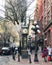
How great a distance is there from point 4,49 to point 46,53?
74.4 ft

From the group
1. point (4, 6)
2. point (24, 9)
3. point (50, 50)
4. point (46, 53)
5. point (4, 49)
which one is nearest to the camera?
point (46, 53)

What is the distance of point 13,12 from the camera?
5612cm

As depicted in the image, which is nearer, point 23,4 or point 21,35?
point 21,35

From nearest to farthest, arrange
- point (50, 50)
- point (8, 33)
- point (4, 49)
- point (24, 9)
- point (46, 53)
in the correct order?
point (46, 53) → point (50, 50) → point (4, 49) → point (24, 9) → point (8, 33)

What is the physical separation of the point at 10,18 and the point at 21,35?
1981 centimetres

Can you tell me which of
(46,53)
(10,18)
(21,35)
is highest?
(10,18)

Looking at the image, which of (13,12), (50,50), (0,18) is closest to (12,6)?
(13,12)

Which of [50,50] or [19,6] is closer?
[50,50]

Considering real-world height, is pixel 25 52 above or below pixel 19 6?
below

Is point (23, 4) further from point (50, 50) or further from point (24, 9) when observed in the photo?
point (50, 50)

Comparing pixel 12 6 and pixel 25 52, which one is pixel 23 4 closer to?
pixel 12 6

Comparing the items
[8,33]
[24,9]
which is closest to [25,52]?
[24,9]

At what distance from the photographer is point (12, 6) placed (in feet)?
181

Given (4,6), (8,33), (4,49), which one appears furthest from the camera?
(8,33)
